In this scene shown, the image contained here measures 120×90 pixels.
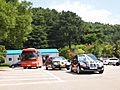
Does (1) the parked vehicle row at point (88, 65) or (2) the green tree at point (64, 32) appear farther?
(2) the green tree at point (64, 32)

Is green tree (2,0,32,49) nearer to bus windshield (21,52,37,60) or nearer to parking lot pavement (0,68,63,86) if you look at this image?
bus windshield (21,52,37,60)

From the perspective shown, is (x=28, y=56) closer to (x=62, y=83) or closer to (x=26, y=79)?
(x=26, y=79)

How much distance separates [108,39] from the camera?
449ft

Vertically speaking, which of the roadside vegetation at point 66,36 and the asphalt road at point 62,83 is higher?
the roadside vegetation at point 66,36

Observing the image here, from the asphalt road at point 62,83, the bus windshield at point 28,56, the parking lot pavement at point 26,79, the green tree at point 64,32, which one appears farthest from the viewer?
the green tree at point 64,32

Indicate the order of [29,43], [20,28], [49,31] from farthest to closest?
[49,31], [29,43], [20,28]

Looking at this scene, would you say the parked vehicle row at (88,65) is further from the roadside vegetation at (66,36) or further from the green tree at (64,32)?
the green tree at (64,32)

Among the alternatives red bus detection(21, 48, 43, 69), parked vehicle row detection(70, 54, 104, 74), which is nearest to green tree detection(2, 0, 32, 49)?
red bus detection(21, 48, 43, 69)

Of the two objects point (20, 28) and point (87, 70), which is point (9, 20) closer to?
point (20, 28)

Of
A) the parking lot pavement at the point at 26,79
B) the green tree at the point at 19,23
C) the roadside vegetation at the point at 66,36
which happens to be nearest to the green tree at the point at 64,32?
the roadside vegetation at the point at 66,36

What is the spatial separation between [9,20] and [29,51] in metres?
7.00

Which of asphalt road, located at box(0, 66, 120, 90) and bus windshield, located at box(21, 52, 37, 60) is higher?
bus windshield, located at box(21, 52, 37, 60)

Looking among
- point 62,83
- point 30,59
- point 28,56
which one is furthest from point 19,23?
point 62,83

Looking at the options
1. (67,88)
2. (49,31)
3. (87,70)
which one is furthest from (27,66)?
(49,31)
